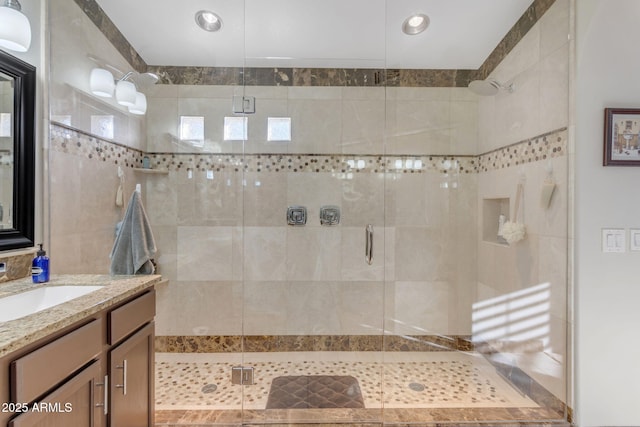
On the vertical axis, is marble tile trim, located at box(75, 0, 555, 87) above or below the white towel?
→ above

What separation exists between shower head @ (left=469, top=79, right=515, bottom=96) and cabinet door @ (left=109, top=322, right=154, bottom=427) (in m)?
2.68

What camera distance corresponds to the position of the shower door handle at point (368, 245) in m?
2.55

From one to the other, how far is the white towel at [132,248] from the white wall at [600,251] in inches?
93.3

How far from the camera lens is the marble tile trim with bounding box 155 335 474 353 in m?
2.42

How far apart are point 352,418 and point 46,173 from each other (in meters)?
2.21

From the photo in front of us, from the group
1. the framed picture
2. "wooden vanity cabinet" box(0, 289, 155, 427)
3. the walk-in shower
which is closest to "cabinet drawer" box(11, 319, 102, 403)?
"wooden vanity cabinet" box(0, 289, 155, 427)

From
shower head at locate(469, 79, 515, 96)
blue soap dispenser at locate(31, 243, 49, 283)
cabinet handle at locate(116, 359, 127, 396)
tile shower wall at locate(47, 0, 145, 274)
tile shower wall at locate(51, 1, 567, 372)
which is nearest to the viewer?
cabinet handle at locate(116, 359, 127, 396)

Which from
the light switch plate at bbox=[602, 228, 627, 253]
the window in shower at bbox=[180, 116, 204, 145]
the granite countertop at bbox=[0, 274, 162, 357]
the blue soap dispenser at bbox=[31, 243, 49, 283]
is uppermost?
the window in shower at bbox=[180, 116, 204, 145]

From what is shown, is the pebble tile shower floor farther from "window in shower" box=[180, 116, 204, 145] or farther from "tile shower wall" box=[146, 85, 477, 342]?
"window in shower" box=[180, 116, 204, 145]

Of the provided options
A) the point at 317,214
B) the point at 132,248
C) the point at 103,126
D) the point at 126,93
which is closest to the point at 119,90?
the point at 126,93

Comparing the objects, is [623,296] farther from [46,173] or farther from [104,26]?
[104,26]

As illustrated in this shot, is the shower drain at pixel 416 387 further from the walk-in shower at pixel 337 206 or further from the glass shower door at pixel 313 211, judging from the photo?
the glass shower door at pixel 313 211

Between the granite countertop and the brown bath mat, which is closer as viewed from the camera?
the granite countertop

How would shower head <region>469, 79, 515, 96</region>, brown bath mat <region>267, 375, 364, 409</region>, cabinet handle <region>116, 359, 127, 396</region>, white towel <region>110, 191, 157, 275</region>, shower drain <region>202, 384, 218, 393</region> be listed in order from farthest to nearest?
shower head <region>469, 79, 515, 96</region> → shower drain <region>202, 384, 218, 393</region> → brown bath mat <region>267, 375, 364, 409</region> → white towel <region>110, 191, 157, 275</region> → cabinet handle <region>116, 359, 127, 396</region>
